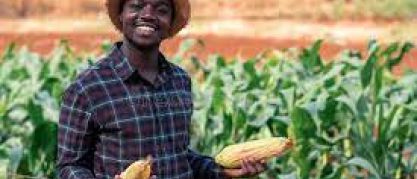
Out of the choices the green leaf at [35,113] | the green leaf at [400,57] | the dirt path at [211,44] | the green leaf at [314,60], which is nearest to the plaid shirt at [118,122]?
the green leaf at [35,113]

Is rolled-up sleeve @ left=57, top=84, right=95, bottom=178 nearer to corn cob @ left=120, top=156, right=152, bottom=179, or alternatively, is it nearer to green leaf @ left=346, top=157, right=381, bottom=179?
corn cob @ left=120, top=156, right=152, bottom=179

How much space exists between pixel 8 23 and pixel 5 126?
49.3 feet

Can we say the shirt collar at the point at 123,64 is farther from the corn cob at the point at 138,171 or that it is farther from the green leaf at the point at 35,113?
the green leaf at the point at 35,113

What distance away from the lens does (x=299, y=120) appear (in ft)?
15.8

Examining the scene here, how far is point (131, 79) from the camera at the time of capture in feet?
8.00

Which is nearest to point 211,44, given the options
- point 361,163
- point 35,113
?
point 35,113

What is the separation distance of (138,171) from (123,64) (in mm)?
327

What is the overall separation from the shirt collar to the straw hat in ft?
0.20

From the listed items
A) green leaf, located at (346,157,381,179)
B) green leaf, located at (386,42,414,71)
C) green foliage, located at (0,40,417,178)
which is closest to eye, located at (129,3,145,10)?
green foliage, located at (0,40,417,178)

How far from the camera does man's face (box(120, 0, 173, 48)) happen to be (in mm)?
2387

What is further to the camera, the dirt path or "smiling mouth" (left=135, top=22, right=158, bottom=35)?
the dirt path

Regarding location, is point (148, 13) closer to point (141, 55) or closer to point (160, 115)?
point (141, 55)

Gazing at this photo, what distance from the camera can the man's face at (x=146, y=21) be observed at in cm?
239

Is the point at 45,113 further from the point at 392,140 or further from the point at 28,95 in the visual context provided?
the point at 392,140
